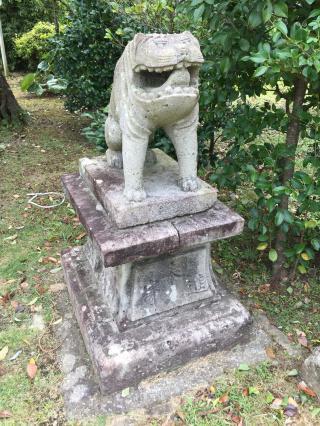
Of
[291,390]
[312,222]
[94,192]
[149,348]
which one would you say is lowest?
[291,390]

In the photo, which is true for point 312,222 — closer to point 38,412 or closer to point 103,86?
point 38,412

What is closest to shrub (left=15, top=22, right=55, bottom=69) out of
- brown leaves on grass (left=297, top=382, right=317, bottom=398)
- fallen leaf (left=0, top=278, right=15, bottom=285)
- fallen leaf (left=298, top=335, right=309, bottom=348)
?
fallen leaf (left=0, top=278, right=15, bottom=285)

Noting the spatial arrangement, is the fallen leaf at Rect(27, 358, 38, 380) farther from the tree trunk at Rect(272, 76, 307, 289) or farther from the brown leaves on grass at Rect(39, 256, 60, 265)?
the tree trunk at Rect(272, 76, 307, 289)

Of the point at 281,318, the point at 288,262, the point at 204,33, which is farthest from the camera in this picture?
the point at 204,33

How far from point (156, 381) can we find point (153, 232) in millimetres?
954

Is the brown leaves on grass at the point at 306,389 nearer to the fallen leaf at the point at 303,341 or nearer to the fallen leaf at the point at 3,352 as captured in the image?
the fallen leaf at the point at 303,341

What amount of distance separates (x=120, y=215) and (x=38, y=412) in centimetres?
126

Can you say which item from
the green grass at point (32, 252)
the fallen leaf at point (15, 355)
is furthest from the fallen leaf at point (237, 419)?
the fallen leaf at point (15, 355)

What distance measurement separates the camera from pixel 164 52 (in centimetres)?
175

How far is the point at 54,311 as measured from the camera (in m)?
2.96

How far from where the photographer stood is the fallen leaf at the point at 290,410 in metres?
2.17

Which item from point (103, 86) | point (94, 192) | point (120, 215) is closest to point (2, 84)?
point (103, 86)

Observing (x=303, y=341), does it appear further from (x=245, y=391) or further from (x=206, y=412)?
(x=206, y=412)

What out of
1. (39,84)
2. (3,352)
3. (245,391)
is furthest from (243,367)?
(39,84)
